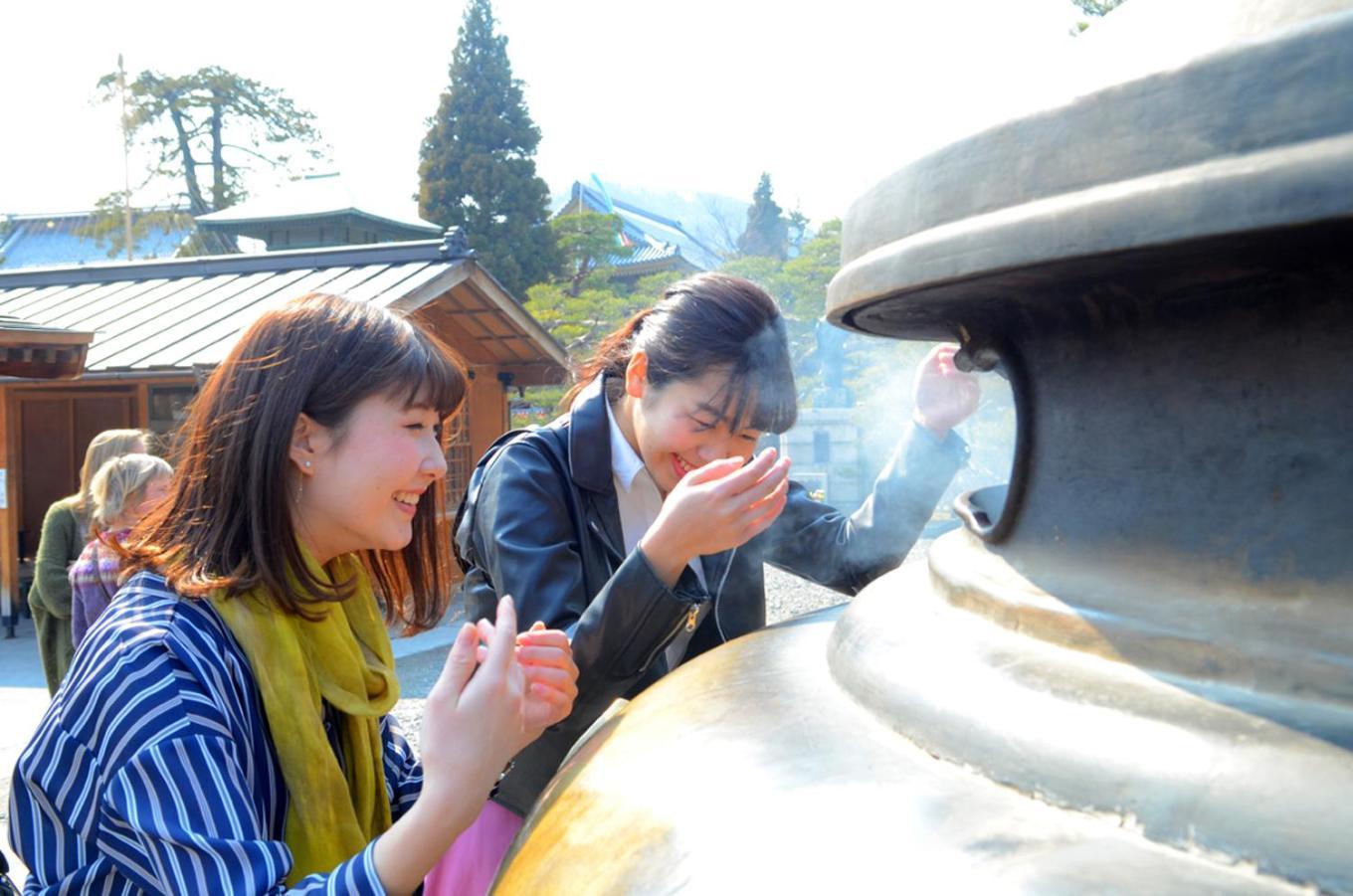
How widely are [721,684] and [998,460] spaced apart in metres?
8.41

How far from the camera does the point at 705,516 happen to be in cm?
143

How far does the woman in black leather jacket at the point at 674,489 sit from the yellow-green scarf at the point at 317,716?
0.79 feet

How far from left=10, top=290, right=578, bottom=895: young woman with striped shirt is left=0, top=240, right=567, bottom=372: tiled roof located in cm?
730

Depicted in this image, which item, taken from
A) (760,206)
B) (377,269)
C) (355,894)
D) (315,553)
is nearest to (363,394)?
(315,553)

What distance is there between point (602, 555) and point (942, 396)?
63 centimetres

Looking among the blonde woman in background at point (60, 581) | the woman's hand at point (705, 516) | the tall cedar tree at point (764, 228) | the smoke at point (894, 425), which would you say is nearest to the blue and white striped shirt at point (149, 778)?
the woman's hand at point (705, 516)

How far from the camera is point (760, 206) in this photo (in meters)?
22.0

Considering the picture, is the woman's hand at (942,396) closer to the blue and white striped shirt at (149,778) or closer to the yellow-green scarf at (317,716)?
the yellow-green scarf at (317,716)

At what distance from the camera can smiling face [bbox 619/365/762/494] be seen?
1782 mm

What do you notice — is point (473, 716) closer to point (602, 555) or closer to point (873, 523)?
point (602, 555)

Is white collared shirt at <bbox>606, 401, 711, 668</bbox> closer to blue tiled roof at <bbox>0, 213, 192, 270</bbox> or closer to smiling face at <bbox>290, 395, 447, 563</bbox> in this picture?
smiling face at <bbox>290, 395, 447, 563</bbox>

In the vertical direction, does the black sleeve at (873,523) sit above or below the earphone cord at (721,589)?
above

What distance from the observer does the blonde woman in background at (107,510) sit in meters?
3.89

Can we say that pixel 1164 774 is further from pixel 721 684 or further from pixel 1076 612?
pixel 721 684
